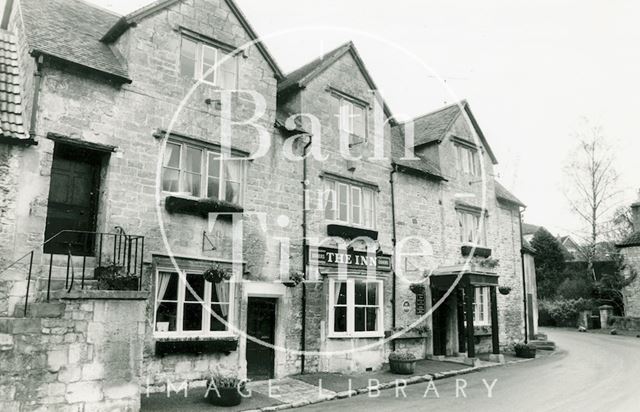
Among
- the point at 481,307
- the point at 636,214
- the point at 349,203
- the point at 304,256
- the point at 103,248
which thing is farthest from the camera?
the point at 636,214

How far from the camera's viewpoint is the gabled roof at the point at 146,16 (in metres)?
12.8

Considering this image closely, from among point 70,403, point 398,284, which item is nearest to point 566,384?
point 398,284

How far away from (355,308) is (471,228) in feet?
25.8

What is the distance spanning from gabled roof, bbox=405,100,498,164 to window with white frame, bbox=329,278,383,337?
7485 mm

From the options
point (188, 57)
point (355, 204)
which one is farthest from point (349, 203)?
point (188, 57)

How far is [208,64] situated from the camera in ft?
46.6

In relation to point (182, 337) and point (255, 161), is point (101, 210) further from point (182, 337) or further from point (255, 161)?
point (255, 161)

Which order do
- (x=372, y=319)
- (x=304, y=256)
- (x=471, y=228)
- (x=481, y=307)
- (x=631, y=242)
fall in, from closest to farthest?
(x=304, y=256) → (x=372, y=319) → (x=481, y=307) → (x=471, y=228) → (x=631, y=242)

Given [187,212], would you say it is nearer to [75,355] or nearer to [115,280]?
[115,280]

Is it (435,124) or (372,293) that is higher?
(435,124)

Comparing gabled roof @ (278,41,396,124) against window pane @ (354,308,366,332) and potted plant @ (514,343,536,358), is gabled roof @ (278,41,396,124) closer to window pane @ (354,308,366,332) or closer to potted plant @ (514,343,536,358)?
window pane @ (354,308,366,332)

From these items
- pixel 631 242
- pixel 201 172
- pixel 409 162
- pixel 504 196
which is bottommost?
pixel 201 172

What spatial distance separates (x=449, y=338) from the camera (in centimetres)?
1989

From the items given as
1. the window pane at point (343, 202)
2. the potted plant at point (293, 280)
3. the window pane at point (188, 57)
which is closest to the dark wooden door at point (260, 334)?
the potted plant at point (293, 280)
